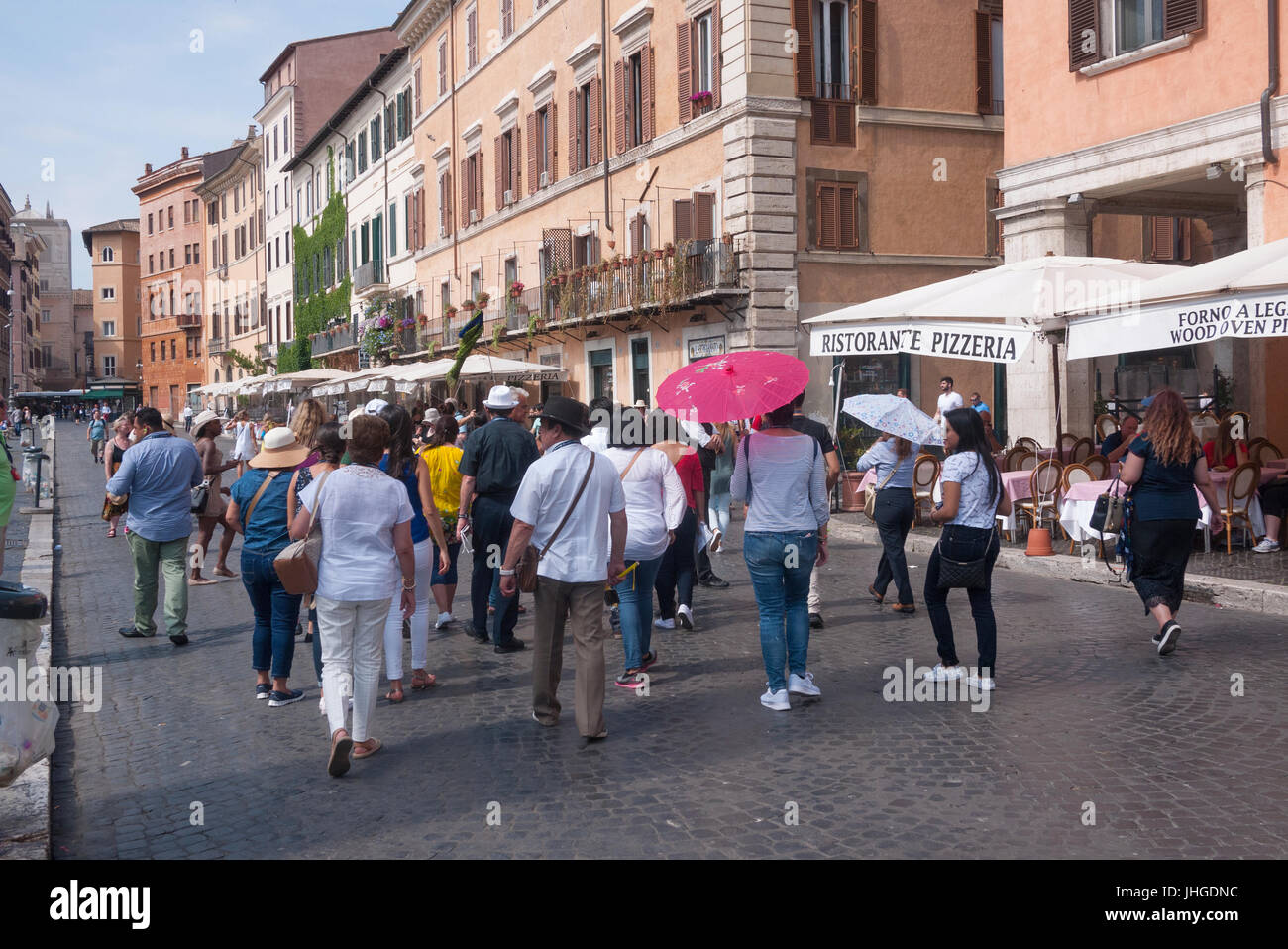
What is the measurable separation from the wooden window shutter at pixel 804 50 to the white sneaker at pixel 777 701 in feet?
58.9

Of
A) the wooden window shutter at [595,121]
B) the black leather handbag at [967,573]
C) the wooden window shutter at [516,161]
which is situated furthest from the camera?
the wooden window shutter at [516,161]

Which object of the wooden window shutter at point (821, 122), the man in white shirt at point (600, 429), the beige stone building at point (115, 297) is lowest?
the man in white shirt at point (600, 429)

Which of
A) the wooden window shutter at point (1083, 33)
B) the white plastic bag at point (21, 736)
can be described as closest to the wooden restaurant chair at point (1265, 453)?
the wooden window shutter at point (1083, 33)

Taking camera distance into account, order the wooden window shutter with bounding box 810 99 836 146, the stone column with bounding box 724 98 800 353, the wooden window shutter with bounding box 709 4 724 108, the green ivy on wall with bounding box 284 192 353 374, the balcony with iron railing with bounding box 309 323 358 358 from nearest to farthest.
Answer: the stone column with bounding box 724 98 800 353 → the wooden window shutter with bounding box 810 99 836 146 → the wooden window shutter with bounding box 709 4 724 108 → the balcony with iron railing with bounding box 309 323 358 358 → the green ivy on wall with bounding box 284 192 353 374

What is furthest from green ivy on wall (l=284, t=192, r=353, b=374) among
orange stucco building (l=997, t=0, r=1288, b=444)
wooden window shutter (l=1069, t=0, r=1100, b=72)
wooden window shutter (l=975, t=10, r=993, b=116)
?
wooden window shutter (l=1069, t=0, r=1100, b=72)

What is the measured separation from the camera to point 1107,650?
8.09 metres

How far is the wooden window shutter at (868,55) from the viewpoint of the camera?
75.2ft

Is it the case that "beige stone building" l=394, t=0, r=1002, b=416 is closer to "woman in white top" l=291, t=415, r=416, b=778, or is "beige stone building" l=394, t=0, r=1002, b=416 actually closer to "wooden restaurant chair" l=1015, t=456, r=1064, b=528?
"wooden restaurant chair" l=1015, t=456, r=1064, b=528

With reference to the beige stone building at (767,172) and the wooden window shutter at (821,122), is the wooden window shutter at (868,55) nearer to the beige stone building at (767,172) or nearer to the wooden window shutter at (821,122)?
the beige stone building at (767,172)

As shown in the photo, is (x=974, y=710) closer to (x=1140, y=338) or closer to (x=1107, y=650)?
(x=1107, y=650)

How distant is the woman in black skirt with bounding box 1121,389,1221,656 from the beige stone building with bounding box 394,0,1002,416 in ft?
47.5

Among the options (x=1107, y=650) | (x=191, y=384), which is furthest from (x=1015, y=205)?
(x=191, y=384)

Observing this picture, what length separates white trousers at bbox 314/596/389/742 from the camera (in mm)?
5695
